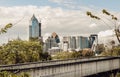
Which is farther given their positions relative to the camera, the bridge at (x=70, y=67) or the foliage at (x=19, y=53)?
the foliage at (x=19, y=53)

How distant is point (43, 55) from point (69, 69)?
44446 millimetres

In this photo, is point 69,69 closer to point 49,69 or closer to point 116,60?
point 49,69

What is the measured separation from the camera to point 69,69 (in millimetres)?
53250

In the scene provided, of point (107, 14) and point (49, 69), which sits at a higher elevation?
point (107, 14)

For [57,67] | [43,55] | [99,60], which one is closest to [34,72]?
[57,67]

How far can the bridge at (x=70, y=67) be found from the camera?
4347 cm

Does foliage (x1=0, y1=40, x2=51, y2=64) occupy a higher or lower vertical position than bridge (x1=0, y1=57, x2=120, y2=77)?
higher

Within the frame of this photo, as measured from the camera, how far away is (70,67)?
53.5 meters

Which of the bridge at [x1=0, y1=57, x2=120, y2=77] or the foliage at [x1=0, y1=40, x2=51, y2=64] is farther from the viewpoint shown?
the foliage at [x1=0, y1=40, x2=51, y2=64]

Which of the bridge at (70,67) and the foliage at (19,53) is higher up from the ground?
the foliage at (19,53)

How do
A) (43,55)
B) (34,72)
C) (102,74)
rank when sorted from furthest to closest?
(43,55) → (102,74) → (34,72)

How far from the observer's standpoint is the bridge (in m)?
43.5

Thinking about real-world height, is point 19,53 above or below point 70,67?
above

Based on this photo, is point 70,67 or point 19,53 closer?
point 70,67
